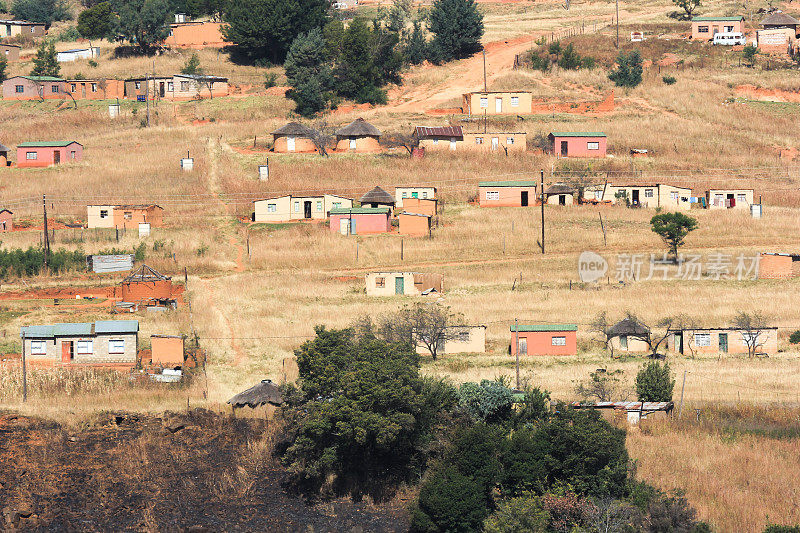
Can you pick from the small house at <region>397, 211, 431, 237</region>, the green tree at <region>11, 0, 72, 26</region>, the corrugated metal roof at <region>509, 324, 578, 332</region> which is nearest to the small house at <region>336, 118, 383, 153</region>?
the small house at <region>397, 211, 431, 237</region>

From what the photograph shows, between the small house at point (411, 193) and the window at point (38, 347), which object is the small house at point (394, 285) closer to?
the small house at point (411, 193)

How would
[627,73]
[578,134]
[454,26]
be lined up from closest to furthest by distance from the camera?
[578,134] < [627,73] < [454,26]

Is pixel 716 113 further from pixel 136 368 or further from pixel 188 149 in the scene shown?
pixel 136 368

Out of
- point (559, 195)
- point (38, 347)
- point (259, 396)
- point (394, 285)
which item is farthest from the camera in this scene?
point (559, 195)

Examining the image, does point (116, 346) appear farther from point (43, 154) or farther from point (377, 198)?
point (43, 154)

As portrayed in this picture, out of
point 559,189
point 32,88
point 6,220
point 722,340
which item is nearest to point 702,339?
point 722,340

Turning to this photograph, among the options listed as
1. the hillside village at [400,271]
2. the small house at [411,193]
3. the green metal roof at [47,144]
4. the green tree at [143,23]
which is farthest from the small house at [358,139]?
the green tree at [143,23]

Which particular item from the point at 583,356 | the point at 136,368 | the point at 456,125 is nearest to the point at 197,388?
the point at 136,368
